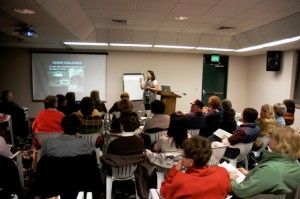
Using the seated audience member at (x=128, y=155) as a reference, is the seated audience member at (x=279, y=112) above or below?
above

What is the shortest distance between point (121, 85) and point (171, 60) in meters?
1.90

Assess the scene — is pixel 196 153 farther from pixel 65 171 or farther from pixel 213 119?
pixel 213 119

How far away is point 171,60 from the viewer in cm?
851

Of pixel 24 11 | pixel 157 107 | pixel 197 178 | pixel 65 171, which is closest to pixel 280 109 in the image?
pixel 157 107

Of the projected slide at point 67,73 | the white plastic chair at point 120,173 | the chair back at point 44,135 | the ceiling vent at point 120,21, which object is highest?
the ceiling vent at point 120,21

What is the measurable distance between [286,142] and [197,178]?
0.76m

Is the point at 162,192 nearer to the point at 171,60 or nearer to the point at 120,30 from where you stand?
the point at 120,30

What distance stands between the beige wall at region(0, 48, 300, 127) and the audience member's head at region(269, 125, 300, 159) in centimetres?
601

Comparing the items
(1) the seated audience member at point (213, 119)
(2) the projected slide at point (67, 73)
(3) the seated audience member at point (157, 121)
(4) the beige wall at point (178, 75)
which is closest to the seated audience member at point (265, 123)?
(1) the seated audience member at point (213, 119)

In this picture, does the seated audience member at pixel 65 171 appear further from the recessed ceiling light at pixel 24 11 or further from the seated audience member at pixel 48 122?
the recessed ceiling light at pixel 24 11

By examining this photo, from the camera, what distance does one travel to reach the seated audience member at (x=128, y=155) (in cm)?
257

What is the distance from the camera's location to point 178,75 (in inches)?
337

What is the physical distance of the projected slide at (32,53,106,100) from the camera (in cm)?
795

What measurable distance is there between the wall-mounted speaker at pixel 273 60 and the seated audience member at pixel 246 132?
4.58m
